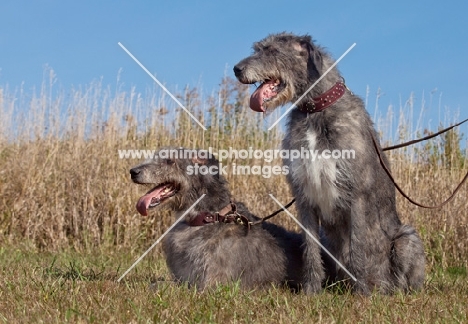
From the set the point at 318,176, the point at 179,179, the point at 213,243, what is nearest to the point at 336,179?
the point at 318,176

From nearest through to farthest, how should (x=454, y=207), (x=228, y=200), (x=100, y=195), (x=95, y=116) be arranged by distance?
(x=228, y=200), (x=454, y=207), (x=100, y=195), (x=95, y=116)

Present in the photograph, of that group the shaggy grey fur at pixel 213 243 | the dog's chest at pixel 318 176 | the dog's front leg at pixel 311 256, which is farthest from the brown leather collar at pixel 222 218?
the dog's chest at pixel 318 176

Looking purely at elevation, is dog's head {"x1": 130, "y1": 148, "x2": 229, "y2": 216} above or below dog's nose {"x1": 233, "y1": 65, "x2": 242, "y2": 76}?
below

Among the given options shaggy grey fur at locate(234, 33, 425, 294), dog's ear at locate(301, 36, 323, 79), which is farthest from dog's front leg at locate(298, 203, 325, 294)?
dog's ear at locate(301, 36, 323, 79)

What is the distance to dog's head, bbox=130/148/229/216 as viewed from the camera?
241 inches

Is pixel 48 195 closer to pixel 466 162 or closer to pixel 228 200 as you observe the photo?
pixel 228 200

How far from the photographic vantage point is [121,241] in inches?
399

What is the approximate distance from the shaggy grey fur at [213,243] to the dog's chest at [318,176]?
0.55m

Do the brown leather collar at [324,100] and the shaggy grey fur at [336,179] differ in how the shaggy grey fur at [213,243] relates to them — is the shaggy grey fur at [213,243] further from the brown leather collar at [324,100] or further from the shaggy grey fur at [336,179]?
the brown leather collar at [324,100]

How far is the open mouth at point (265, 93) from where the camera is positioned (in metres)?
5.96

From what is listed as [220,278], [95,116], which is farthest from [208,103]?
[220,278]

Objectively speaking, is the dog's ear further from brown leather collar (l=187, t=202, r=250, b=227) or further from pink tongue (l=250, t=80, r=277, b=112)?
brown leather collar (l=187, t=202, r=250, b=227)

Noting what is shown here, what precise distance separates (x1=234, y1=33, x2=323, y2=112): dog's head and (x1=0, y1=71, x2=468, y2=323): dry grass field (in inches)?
70.7

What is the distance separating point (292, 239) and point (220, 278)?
979mm
